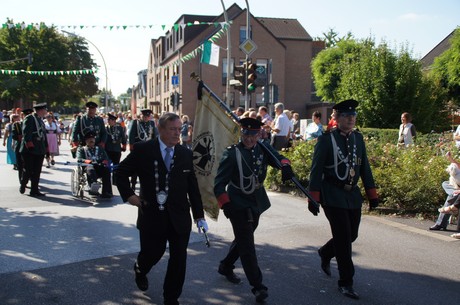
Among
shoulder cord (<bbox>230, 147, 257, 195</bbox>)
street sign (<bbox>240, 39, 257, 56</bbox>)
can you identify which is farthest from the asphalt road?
street sign (<bbox>240, 39, 257, 56</bbox>)

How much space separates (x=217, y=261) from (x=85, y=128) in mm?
6209

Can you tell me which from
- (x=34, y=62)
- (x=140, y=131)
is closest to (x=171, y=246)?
(x=140, y=131)

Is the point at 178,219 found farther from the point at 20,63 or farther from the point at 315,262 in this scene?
the point at 20,63

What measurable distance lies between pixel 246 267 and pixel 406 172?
5.48m

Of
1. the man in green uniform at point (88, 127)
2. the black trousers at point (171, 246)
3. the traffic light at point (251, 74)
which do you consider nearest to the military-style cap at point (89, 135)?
the man in green uniform at point (88, 127)

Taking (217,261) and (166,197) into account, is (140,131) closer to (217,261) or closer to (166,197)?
(217,261)

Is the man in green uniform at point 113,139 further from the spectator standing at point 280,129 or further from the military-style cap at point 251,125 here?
the military-style cap at point 251,125

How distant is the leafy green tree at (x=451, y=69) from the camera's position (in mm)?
36469

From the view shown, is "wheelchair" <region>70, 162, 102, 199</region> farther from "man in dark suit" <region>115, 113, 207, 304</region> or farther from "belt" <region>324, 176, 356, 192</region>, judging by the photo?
"belt" <region>324, 176, 356, 192</region>

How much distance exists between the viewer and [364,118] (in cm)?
2622

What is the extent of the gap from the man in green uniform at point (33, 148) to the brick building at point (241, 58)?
105 ft

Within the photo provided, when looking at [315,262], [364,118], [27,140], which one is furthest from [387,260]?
[364,118]

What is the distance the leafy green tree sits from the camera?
36469 millimetres

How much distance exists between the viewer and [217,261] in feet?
20.5
